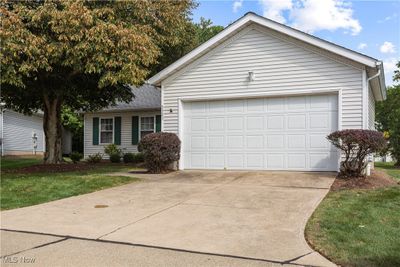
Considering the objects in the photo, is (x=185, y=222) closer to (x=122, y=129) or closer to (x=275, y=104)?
(x=275, y=104)

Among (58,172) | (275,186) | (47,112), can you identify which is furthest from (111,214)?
(47,112)

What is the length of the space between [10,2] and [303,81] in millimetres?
8979

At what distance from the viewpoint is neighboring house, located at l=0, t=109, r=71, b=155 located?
27.8 metres

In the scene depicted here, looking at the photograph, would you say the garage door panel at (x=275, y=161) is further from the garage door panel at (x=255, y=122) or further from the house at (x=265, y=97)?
the garage door panel at (x=255, y=122)

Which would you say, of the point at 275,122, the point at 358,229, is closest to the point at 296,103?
the point at 275,122

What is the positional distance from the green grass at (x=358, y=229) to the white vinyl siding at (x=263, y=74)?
Result: 4379mm

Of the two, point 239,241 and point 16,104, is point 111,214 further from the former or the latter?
point 16,104

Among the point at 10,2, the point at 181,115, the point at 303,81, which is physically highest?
the point at 10,2

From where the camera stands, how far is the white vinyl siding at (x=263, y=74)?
12523 mm

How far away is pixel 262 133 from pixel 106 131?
12.3 meters

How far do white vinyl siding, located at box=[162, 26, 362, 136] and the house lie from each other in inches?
1.1

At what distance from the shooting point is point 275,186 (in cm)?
1050

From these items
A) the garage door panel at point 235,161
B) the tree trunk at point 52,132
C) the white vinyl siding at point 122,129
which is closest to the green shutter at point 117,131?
the white vinyl siding at point 122,129

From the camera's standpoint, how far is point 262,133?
539 inches
